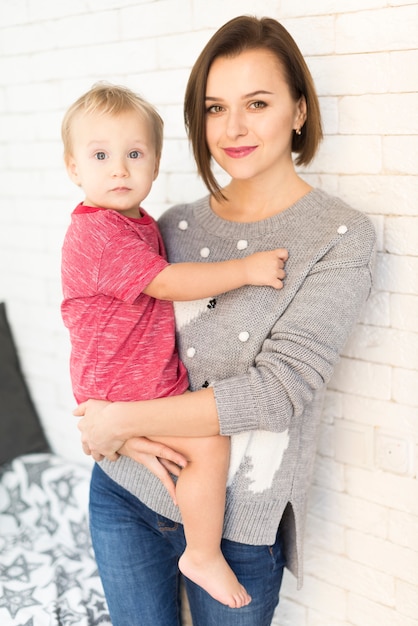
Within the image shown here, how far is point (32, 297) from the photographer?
2545mm

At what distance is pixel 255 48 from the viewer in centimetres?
142

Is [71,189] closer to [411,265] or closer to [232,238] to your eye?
[232,238]

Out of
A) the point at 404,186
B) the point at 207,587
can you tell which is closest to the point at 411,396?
the point at 404,186

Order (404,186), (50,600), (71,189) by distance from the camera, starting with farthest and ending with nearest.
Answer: (71,189)
(50,600)
(404,186)

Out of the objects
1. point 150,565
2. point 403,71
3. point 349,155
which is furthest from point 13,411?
point 403,71

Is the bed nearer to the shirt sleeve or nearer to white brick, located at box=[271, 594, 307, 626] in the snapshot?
white brick, located at box=[271, 594, 307, 626]

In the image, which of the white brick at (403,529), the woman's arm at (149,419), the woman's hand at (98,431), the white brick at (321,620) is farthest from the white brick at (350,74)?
the white brick at (321,620)

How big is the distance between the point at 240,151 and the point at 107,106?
286 millimetres

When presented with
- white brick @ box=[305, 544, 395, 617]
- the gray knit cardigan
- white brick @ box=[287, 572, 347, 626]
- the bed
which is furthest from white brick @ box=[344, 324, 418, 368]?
the bed

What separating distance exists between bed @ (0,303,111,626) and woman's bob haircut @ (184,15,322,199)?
1.37m

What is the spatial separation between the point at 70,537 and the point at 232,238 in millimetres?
1331

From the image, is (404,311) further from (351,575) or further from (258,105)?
(351,575)

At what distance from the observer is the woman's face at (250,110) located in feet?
4.64

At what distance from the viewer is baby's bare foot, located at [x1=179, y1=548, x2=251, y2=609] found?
1395 mm
